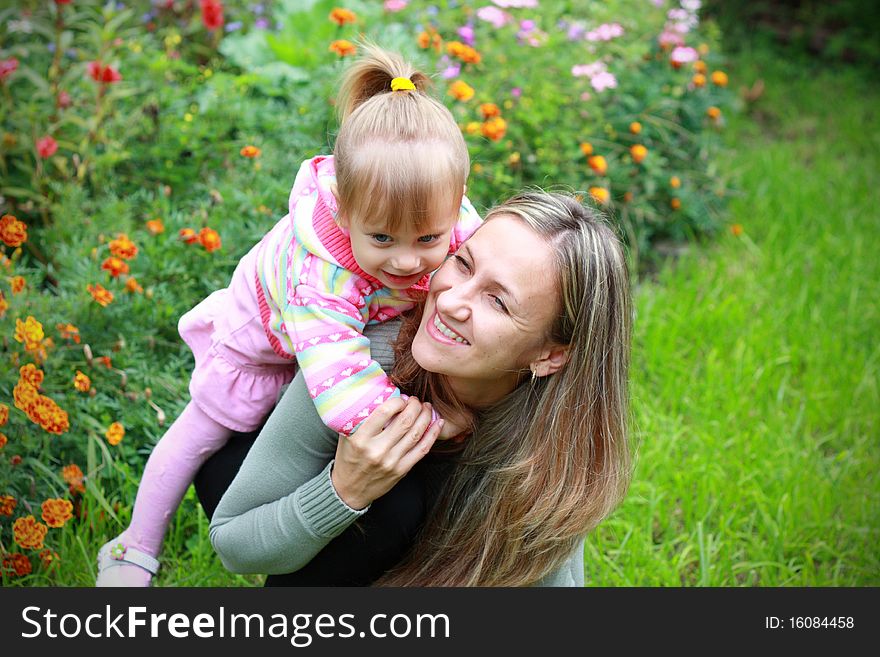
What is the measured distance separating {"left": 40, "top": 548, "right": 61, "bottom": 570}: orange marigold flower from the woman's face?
1.04m

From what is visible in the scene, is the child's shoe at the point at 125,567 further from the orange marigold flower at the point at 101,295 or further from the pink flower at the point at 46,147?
the pink flower at the point at 46,147

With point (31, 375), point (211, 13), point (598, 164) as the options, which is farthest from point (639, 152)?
point (31, 375)

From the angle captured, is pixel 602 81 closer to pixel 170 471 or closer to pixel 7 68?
pixel 7 68

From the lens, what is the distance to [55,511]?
209 centimetres

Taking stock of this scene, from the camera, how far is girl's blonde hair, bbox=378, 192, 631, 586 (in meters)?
1.70

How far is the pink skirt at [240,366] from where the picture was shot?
6.36 feet

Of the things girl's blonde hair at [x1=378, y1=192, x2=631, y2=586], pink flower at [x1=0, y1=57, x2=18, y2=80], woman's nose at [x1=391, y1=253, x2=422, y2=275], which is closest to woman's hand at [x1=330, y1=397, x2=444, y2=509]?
girl's blonde hair at [x1=378, y1=192, x2=631, y2=586]

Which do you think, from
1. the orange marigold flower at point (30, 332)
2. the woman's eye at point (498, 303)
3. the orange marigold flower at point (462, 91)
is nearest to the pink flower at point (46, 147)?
the orange marigold flower at point (30, 332)

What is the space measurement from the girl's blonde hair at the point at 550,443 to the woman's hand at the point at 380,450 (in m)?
0.11

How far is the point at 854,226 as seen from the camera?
4.22 metres

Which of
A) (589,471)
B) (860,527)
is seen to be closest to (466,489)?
(589,471)

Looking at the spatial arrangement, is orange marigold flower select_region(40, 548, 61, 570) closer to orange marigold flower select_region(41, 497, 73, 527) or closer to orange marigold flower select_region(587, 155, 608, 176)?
orange marigold flower select_region(41, 497, 73, 527)

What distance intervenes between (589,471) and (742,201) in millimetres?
2807
